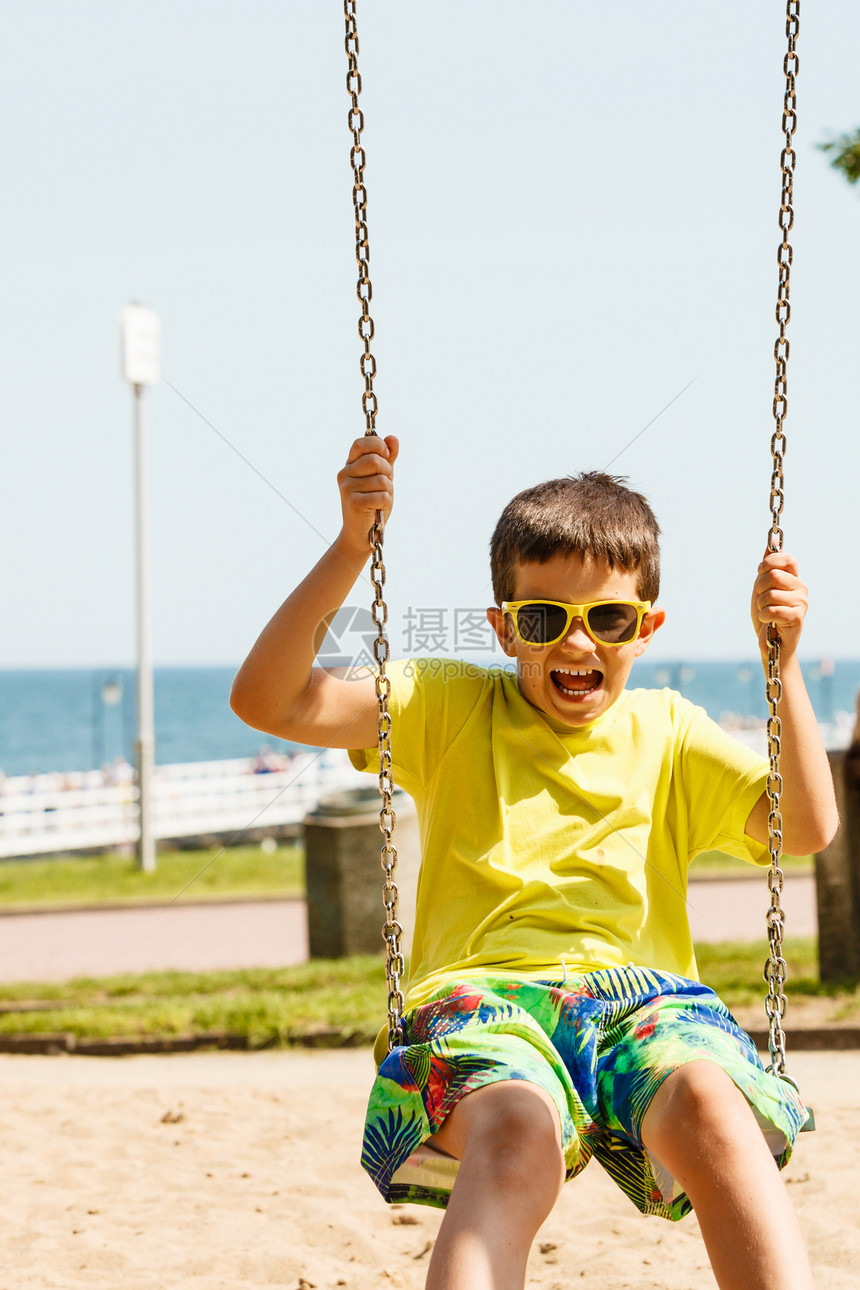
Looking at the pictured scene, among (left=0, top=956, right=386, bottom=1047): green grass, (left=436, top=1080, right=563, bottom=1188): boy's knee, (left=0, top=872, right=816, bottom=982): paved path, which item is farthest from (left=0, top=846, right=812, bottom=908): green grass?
(left=436, top=1080, right=563, bottom=1188): boy's knee

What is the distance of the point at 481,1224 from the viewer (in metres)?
1.64

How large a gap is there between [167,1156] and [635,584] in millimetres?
2494

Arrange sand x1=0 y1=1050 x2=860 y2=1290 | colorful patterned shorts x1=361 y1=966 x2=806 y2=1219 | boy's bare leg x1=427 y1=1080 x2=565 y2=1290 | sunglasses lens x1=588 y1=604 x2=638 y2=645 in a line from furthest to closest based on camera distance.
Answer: sand x1=0 y1=1050 x2=860 y2=1290, sunglasses lens x1=588 y1=604 x2=638 y2=645, colorful patterned shorts x1=361 y1=966 x2=806 y2=1219, boy's bare leg x1=427 y1=1080 x2=565 y2=1290

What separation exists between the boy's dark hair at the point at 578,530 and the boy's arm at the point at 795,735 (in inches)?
8.9

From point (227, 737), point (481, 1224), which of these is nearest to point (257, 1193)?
point (481, 1224)

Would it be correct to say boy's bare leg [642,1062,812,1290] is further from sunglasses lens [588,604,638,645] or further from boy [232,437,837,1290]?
sunglasses lens [588,604,638,645]

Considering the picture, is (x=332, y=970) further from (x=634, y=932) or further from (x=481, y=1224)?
(x=481, y=1224)

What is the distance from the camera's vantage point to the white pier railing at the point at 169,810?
593 inches

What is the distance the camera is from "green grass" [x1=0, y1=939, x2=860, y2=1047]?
5383mm

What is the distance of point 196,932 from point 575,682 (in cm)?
700

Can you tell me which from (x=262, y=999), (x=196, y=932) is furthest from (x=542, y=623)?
(x=196, y=932)

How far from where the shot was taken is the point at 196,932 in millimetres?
8820

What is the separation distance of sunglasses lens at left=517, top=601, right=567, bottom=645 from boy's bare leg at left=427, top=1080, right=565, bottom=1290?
783 mm

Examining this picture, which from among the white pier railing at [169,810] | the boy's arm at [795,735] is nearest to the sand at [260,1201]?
the boy's arm at [795,735]
